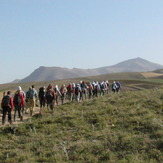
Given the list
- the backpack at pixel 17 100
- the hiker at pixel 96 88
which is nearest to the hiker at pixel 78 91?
the hiker at pixel 96 88

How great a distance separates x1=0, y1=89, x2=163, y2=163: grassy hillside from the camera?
8859 millimetres

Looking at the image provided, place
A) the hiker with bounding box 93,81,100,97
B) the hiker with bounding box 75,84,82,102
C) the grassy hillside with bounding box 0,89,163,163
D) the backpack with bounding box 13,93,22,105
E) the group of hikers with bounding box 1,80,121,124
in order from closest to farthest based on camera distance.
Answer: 1. the grassy hillside with bounding box 0,89,163,163
2. the group of hikers with bounding box 1,80,121,124
3. the backpack with bounding box 13,93,22,105
4. the hiker with bounding box 75,84,82,102
5. the hiker with bounding box 93,81,100,97

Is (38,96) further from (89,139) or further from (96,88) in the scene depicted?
(89,139)

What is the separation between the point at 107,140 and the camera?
10297mm

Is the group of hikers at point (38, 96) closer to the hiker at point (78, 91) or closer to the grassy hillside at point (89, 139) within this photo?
the hiker at point (78, 91)

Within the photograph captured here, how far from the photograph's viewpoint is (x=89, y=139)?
35.4ft

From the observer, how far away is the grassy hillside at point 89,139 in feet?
29.1

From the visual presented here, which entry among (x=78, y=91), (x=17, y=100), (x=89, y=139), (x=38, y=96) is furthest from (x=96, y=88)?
(x=89, y=139)

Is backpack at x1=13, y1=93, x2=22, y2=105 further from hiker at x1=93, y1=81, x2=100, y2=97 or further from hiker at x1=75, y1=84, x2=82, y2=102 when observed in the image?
hiker at x1=93, y1=81, x2=100, y2=97

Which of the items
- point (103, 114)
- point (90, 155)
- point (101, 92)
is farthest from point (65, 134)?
point (101, 92)

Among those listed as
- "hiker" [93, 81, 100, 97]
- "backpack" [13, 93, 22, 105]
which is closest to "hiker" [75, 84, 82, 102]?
"hiker" [93, 81, 100, 97]

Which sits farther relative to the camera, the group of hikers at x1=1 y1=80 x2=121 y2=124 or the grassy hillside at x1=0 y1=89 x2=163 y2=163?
the group of hikers at x1=1 y1=80 x2=121 y2=124

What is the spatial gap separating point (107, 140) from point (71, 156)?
1.83 metres

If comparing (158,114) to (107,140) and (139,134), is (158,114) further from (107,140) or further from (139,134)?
(107,140)
